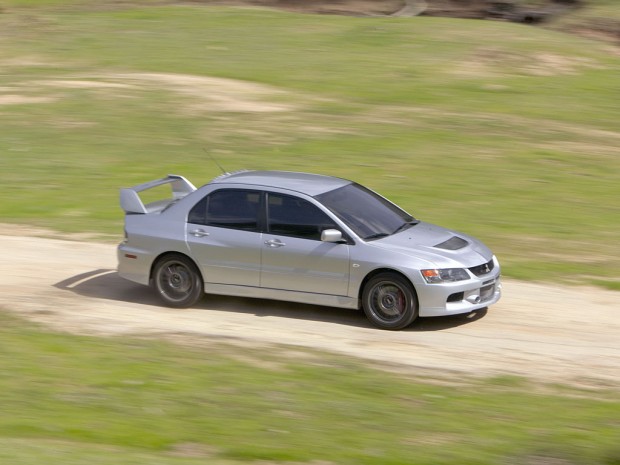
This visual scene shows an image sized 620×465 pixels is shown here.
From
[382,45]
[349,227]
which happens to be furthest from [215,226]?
[382,45]

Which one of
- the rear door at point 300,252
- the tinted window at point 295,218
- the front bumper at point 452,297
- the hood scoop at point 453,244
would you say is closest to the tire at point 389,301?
the front bumper at point 452,297

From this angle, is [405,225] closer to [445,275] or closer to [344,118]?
[445,275]

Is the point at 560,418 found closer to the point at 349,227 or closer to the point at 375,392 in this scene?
the point at 375,392

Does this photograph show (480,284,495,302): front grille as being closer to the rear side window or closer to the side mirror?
the side mirror

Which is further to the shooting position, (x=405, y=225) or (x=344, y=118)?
(x=344, y=118)

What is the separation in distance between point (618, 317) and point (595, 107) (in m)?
15.4

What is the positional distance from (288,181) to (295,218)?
662mm

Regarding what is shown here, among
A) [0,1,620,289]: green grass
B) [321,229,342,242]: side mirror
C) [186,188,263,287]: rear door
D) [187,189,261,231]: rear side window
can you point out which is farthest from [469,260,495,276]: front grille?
[187,189,261,231]: rear side window

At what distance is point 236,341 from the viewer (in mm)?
11133

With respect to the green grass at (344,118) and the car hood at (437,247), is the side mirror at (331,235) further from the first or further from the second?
the green grass at (344,118)

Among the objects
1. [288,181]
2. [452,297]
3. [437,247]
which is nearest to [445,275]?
[452,297]

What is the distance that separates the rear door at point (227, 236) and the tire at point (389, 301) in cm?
142

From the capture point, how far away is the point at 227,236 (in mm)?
12461

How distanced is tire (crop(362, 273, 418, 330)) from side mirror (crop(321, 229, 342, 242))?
0.61 metres
